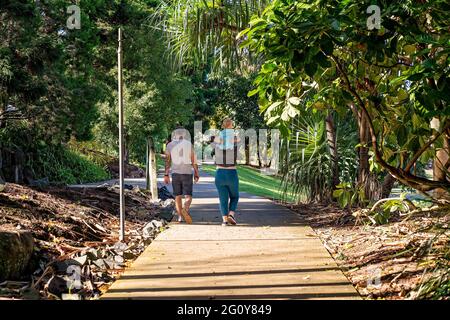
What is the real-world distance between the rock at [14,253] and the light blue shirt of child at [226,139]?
15.5ft

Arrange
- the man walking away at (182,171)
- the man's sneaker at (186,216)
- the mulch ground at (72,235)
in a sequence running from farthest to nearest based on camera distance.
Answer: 1. the man walking away at (182,171)
2. the man's sneaker at (186,216)
3. the mulch ground at (72,235)

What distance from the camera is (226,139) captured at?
36.0ft

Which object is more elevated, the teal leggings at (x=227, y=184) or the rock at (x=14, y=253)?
the teal leggings at (x=227, y=184)

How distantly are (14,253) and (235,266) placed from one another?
226 cm

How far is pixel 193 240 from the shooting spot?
8.87 meters

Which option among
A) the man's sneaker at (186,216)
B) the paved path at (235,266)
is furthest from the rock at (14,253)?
the man's sneaker at (186,216)

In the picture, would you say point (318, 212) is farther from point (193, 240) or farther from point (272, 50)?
point (272, 50)

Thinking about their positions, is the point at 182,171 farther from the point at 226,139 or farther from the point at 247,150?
the point at 247,150

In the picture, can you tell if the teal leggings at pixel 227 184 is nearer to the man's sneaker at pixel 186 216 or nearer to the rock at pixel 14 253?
the man's sneaker at pixel 186 216

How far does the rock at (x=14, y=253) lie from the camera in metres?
6.04

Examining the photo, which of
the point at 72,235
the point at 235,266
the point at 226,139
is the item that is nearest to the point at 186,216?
the point at 226,139

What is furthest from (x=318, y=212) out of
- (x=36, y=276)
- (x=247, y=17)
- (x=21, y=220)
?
(x=36, y=276)

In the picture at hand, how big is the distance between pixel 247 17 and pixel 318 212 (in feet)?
13.8

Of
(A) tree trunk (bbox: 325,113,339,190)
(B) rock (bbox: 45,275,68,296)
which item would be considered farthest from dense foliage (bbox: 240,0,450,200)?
(A) tree trunk (bbox: 325,113,339,190)
